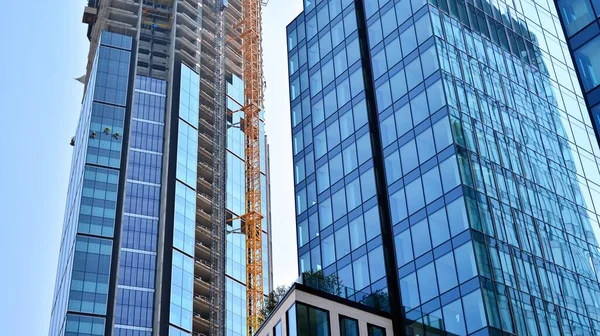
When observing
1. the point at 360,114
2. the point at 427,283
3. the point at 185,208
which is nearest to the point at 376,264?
the point at 427,283

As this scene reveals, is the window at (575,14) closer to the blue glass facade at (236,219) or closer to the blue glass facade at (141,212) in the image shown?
the blue glass facade at (141,212)

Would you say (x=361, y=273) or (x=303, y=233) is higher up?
(x=303, y=233)

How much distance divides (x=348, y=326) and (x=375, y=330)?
199 centimetres

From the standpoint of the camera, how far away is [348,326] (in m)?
55.3

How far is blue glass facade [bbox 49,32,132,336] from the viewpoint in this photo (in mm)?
131500

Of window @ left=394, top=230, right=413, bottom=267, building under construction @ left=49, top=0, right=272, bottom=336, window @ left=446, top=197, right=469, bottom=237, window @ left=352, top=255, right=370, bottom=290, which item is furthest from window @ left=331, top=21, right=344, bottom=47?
building under construction @ left=49, top=0, right=272, bottom=336

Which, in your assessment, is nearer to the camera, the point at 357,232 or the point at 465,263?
the point at 465,263

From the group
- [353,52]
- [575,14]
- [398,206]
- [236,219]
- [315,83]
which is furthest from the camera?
[236,219]

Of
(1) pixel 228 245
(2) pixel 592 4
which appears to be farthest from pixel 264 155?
(2) pixel 592 4

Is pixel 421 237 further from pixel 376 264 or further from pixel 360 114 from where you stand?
pixel 360 114

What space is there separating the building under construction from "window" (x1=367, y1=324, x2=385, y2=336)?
81057mm

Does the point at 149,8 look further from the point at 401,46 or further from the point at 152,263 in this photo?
the point at 401,46

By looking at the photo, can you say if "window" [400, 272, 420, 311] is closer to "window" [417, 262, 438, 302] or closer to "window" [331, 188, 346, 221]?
"window" [417, 262, 438, 302]

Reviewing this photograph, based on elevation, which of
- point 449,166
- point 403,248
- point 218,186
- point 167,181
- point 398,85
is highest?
point 218,186
